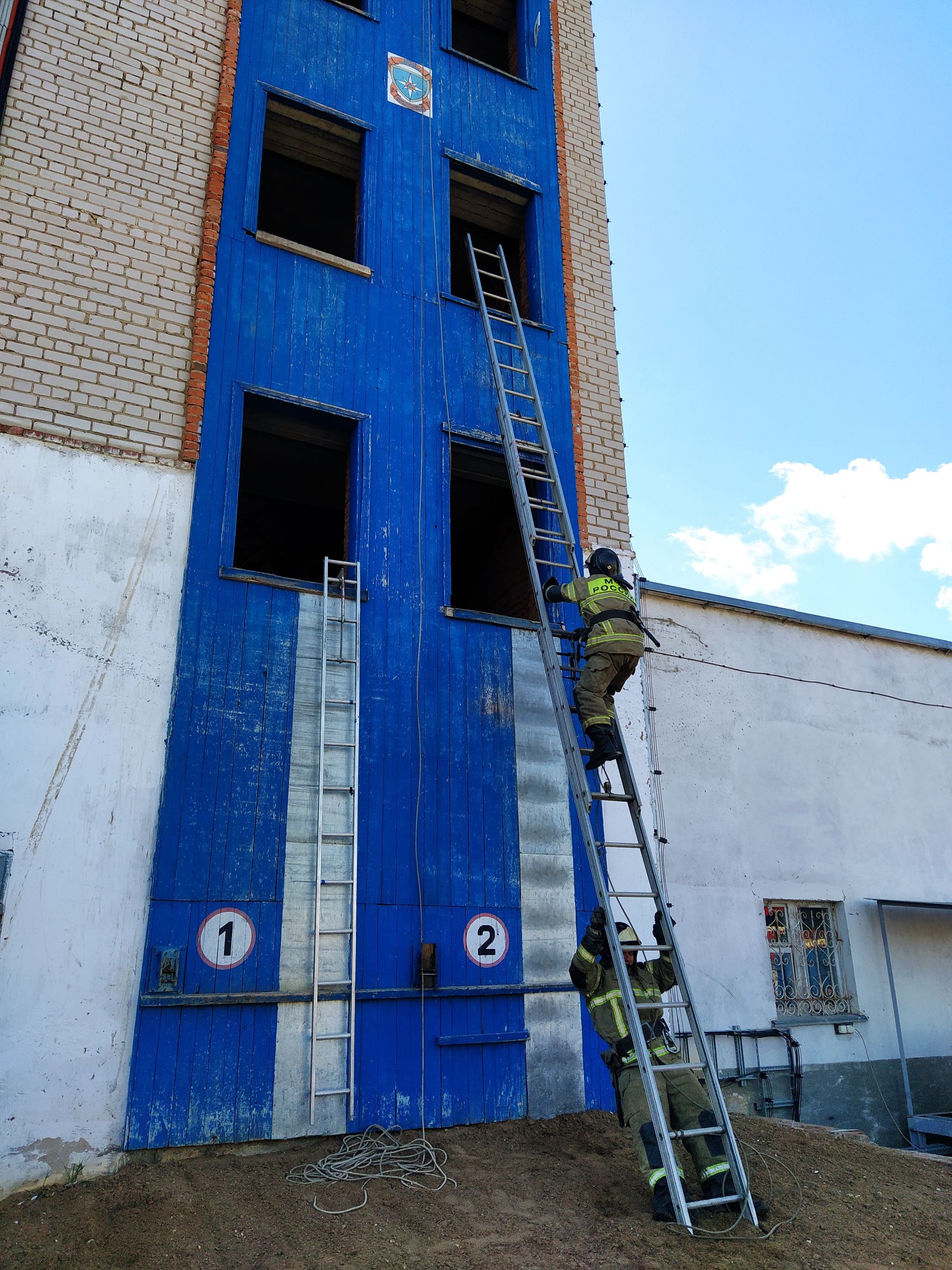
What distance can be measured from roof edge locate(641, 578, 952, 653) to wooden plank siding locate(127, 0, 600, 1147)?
68.2 inches

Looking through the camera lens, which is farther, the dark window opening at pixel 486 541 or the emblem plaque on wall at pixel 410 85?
the emblem plaque on wall at pixel 410 85

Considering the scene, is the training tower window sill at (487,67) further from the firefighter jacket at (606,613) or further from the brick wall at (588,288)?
the firefighter jacket at (606,613)

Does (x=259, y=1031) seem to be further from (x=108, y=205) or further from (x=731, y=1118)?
(x=108, y=205)

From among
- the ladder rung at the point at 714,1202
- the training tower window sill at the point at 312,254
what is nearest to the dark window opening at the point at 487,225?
the training tower window sill at the point at 312,254

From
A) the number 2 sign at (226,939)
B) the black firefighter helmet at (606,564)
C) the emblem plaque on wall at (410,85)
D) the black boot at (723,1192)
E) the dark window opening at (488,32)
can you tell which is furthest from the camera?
the dark window opening at (488,32)

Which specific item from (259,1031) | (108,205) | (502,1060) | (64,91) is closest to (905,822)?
(502,1060)

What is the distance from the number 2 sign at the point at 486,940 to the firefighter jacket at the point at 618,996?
57.9 inches

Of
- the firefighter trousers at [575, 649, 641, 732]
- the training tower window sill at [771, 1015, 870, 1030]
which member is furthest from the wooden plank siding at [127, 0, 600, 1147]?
the training tower window sill at [771, 1015, 870, 1030]

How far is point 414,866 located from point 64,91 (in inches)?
291

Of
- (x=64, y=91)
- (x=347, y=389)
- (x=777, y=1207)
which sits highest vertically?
(x=64, y=91)

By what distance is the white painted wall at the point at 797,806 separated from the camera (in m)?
8.68

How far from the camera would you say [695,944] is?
848 cm

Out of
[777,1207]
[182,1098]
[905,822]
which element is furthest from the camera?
[905,822]

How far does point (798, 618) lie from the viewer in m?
10.3
